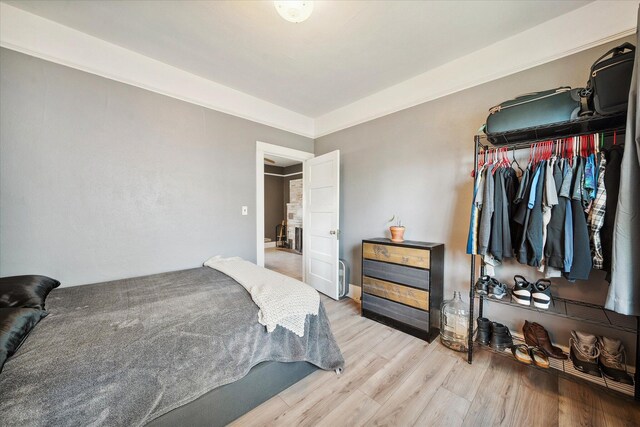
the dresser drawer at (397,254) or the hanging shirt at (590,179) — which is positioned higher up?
the hanging shirt at (590,179)

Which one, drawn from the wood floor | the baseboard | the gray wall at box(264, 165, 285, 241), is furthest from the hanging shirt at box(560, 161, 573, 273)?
the gray wall at box(264, 165, 285, 241)

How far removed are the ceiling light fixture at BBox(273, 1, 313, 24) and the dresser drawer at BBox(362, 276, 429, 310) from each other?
2.34 meters

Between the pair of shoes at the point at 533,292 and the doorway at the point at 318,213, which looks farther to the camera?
the doorway at the point at 318,213

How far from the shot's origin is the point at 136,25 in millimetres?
1775

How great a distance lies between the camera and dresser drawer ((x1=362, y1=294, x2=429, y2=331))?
2.13m

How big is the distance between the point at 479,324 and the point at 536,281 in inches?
22.1

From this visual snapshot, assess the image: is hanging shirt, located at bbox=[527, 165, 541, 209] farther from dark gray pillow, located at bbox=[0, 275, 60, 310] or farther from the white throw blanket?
dark gray pillow, located at bbox=[0, 275, 60, 310]

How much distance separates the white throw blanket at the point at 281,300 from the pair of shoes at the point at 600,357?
183 cm

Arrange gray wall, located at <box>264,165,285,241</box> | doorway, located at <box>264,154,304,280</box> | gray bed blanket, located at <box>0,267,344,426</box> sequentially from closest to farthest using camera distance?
gray bed blanket, located at <box>0,267,344,426</box>
doorway, located at <box>264,154,304,280</box>
gray wall, located at <box>264,165,285,241</box>

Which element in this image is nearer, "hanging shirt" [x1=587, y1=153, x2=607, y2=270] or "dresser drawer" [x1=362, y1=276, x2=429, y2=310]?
"hanging shirt" [x1=587, y1=153, x2=607, y2=270]

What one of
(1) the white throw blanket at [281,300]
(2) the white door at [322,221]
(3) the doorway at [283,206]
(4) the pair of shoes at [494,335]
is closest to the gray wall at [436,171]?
(4) the pair of shoes at [494,335]

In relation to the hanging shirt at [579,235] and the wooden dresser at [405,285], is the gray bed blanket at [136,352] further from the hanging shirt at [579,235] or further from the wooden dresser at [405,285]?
the hanging shirt at [579,235]

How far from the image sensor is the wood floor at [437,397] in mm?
1309

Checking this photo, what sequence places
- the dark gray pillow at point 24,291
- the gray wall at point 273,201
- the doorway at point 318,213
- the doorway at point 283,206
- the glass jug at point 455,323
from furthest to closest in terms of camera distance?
the gray wall at point 273,201, the doorway at point 283,206, the doorway at point 318,213, the glass jug at point 455,323, the dark gray pillow at point 24,291
